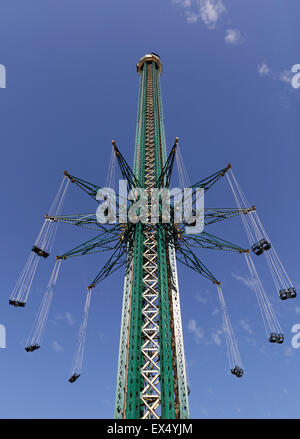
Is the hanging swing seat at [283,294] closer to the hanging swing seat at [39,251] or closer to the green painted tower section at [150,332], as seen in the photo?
the green painted tower section at [150,332]

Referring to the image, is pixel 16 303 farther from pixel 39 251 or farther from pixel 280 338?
pixel 280 338

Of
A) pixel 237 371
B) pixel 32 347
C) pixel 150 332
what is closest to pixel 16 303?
pixel 32 347

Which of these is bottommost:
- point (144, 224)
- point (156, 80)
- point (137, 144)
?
point (144, 224)

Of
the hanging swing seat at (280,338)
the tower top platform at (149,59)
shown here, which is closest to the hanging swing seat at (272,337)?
the hanging swing seat at (280,338)

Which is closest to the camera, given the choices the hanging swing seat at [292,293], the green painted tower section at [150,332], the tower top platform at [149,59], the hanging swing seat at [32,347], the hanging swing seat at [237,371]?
the green painted tower section at [150,332]

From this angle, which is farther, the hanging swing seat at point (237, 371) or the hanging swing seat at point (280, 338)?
the hanging swing seat at point (237, 371)

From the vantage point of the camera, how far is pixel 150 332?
18.9m

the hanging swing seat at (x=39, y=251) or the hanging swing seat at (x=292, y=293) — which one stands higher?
the hanging swing seat at (x=39, y=251)

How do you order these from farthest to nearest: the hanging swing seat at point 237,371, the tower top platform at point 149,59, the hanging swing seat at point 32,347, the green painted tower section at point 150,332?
the tower top platform at point 149,59 < the hanging swing seat at point 237,371 < the hanging swing seat at point 32,347 < the green painted tower section at point 150,332

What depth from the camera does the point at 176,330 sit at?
19141 millimetres

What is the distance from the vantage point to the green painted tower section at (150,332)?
52.5 feet
